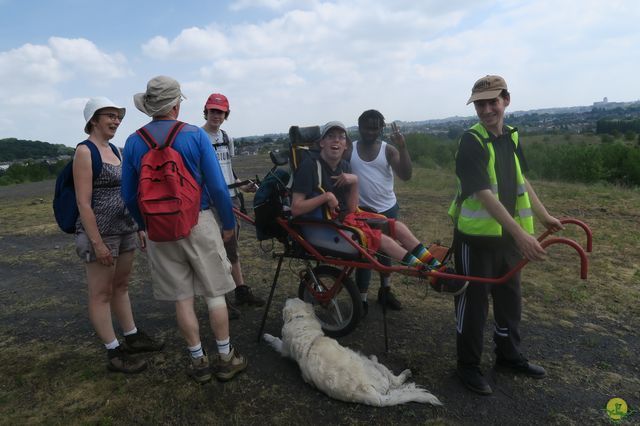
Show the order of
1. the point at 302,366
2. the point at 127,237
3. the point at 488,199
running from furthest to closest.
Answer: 1. the point at 127,237
2. the point at 302,366
3. the point at 488,199

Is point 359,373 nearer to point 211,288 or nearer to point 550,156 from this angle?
point 211,288

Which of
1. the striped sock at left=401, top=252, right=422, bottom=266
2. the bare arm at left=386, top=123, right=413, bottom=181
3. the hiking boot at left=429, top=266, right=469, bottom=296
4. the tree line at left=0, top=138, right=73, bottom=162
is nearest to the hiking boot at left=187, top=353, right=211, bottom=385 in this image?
the striped sock at left=401, top=252, right=422, bottom=266

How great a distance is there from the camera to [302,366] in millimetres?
2994

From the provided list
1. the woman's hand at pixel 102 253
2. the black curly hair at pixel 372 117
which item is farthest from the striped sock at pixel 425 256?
the woman's hand at pixel 102 253

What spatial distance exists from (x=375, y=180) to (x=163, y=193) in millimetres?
2182

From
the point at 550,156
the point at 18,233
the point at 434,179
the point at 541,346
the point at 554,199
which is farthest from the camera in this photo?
the point at 550,156

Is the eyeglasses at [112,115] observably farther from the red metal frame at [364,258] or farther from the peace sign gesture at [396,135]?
the peace sign gesture at [396,135]

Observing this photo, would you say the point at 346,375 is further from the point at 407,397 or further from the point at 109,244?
the point at 109,244

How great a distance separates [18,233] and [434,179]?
14.6 m

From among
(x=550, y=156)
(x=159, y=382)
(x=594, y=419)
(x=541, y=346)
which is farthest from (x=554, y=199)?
(x=550, y=156)

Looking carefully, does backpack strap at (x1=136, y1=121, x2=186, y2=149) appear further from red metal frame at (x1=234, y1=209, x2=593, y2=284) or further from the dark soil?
A: the dark soil

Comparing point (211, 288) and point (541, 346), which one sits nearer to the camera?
point (211, 288)

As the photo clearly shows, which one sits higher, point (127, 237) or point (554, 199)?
point (127, 237)

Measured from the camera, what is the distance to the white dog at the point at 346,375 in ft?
9.01
